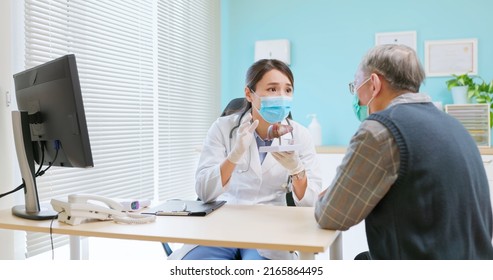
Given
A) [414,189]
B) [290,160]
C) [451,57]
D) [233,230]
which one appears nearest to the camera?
[414,189]

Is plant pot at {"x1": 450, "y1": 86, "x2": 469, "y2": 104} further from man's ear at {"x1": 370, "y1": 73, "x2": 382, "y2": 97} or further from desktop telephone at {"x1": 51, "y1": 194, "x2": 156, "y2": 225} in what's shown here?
desktop telephone at {"x1": 51, "y1": 194, "x2": 156, "y2": 225}

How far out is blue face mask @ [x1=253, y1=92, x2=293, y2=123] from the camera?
6.20ft

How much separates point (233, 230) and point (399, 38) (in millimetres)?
2649

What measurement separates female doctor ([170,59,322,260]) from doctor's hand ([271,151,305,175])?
0.20 feet

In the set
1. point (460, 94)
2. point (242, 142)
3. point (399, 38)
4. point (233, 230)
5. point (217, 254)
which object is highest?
point (399, 38)

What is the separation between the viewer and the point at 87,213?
1463 millimetres

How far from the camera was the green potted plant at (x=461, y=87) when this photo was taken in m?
3.14

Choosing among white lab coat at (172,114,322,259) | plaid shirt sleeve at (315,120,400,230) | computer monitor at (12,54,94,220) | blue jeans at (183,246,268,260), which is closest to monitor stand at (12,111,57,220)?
computer monitor at (12,54,94,220)

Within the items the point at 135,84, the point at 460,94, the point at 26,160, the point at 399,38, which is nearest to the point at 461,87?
the point at 460,94

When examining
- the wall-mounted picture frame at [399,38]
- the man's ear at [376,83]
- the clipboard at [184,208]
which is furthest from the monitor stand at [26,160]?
the wall-mounted picture frame at [399,38]

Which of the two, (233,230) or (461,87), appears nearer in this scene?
(233,230)

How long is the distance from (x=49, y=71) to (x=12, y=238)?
0.81 metres

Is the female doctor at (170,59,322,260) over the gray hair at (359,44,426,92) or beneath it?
beneath

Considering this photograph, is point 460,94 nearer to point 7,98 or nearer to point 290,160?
point 290,160
